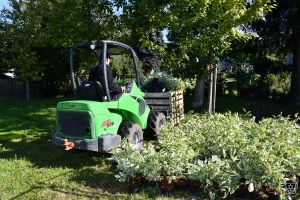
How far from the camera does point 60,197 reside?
18.1 ft

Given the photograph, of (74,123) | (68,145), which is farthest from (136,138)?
(68,145)

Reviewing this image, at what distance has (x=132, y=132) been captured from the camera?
24.3 feet

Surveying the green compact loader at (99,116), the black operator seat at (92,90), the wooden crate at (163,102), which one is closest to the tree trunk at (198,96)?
the wooden crate at (163,102)

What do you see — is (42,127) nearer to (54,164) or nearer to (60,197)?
(54,164)

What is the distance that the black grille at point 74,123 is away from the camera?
668 centimetres

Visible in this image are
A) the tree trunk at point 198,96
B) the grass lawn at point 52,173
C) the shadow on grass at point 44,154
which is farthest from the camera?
the tree trunk at point 198,96

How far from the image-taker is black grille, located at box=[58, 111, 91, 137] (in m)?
6.68

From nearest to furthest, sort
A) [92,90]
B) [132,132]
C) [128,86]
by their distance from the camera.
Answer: [92,90], [132,132], [128,86]

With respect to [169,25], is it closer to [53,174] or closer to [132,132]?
[132,132]

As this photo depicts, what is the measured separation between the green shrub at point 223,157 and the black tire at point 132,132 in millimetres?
996

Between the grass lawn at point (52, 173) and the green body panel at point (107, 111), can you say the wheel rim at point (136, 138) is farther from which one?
the grass lawn at point (52, 173)

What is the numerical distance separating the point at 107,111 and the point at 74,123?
1.99 feet

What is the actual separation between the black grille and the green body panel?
0.22ft

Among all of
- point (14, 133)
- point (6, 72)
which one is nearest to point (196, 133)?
point (14, 133)
